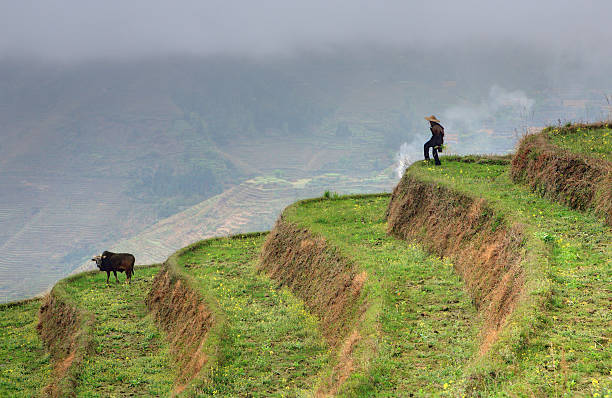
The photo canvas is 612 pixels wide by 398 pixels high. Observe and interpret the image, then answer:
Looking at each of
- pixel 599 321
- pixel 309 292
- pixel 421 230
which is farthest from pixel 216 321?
pixel 599 321

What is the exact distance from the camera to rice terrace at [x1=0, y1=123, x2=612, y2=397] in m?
14.8

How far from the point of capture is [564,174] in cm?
2512

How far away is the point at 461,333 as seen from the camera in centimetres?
1770

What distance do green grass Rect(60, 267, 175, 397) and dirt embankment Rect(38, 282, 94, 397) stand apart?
1.14 feet

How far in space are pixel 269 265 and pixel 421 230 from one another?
27.0 ft

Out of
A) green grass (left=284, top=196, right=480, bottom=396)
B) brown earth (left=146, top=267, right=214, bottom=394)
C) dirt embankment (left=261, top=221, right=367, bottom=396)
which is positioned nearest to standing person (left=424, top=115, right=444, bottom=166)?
green grass (left=284, top=196, right=480, bottom=396)

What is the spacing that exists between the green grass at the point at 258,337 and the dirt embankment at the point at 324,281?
55 cm

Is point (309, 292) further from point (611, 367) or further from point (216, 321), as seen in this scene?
point (611, 367)

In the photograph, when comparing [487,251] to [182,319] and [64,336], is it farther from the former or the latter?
[64,336]

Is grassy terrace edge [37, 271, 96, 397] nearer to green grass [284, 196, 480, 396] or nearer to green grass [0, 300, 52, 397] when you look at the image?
green grass [0, 300, 52, 397]

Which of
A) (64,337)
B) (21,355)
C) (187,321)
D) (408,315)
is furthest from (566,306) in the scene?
(21,355)

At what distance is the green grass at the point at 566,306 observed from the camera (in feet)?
40.9

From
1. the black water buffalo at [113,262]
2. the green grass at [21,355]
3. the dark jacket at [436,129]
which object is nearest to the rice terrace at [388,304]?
the green grass at [21,355]

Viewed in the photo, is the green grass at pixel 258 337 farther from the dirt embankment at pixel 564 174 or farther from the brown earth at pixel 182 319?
the dirt embankment at pixel 564 174
